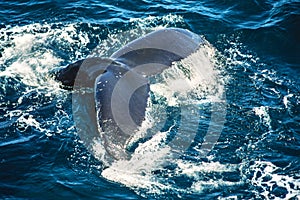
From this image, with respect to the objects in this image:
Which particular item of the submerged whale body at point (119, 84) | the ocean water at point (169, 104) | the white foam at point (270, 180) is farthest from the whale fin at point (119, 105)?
the white foam at point (270, 180)

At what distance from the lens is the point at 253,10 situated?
1872 centimetres

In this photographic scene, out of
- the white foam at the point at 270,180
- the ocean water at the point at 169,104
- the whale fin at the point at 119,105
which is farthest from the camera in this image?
the ocean water at the point at 169,104

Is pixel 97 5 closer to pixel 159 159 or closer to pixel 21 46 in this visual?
pixel 21 46

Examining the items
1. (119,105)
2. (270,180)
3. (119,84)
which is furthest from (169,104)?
(270,180)

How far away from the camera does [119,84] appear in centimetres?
1123

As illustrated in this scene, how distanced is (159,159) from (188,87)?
11.4 ft

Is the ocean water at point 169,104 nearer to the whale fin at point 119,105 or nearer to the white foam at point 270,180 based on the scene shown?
the white foam at point 270,180

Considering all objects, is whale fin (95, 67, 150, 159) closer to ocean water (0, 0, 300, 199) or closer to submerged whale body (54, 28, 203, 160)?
submerged whale body (54, 28, 203, 160)

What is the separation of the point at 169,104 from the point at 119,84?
2.11 meters

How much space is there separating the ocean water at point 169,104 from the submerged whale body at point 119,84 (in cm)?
34

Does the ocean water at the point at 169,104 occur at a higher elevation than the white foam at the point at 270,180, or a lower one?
higher

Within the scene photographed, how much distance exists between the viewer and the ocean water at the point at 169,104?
1043 centimetres

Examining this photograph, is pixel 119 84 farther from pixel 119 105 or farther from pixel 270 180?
pixel 270 180

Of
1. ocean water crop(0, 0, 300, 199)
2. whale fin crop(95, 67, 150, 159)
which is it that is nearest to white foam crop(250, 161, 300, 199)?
ocean water crop(0, 0, 300, 199)
